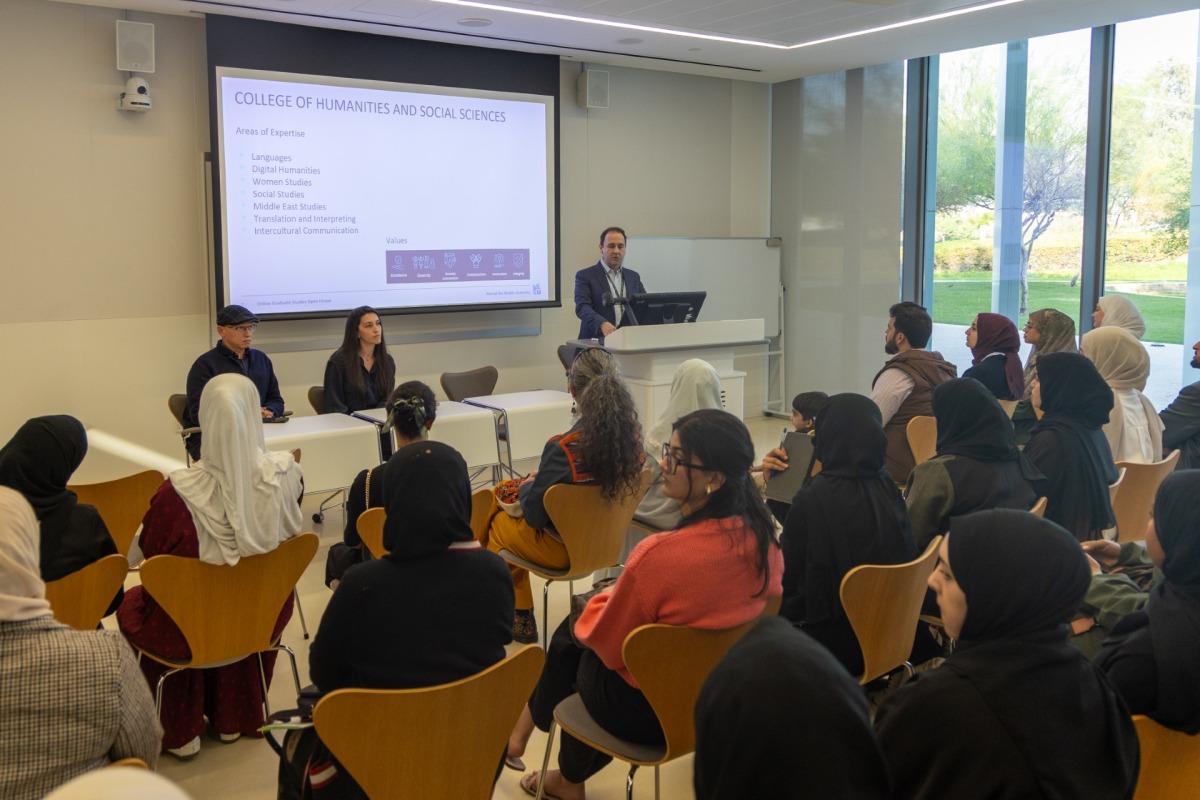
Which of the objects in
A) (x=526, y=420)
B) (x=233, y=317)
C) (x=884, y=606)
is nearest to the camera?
(x=884, y=606)

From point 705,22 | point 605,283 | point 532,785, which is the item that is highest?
point 705,22

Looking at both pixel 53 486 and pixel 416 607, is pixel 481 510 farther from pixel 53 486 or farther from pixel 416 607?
pixel 416 607

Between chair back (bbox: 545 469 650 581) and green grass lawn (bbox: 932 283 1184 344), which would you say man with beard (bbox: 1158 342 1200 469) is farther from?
green grass lawn (bbox: 932 283 1184 344)

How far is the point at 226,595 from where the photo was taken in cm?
305

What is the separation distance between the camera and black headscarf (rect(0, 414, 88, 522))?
292cm

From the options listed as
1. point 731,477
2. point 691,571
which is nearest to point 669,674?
point 691,571

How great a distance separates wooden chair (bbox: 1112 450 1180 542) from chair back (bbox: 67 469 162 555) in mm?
3812

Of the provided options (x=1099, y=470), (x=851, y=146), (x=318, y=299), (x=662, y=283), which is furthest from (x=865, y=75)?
(x=1099, y=470)

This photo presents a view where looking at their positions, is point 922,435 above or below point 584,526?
above

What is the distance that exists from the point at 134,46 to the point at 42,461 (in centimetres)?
414

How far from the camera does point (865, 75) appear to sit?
28.4 feet

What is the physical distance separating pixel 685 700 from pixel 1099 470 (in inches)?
85.1

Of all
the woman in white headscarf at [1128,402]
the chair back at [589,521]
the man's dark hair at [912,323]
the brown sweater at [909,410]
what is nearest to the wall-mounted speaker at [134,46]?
the chair back at [589,521]

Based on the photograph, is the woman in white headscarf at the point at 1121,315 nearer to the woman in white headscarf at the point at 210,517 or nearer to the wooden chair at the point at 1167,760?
the wooden chair at the point at 1167,760
